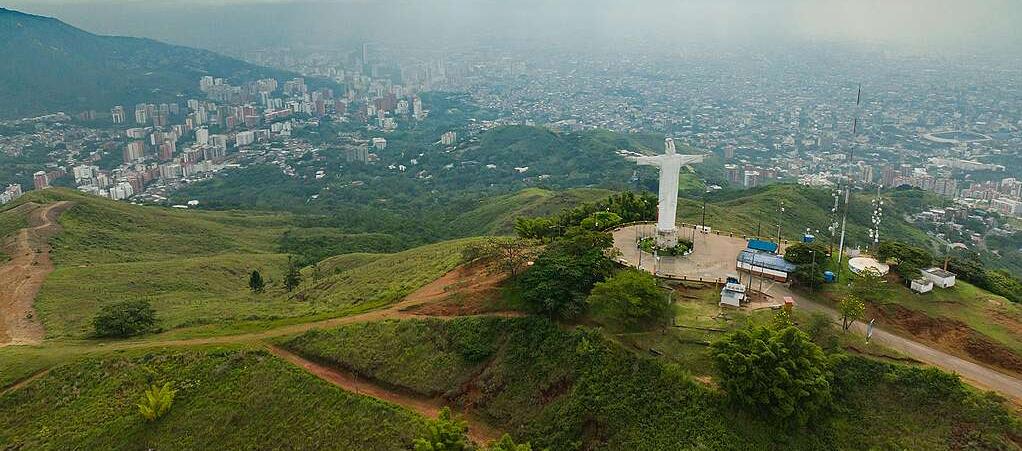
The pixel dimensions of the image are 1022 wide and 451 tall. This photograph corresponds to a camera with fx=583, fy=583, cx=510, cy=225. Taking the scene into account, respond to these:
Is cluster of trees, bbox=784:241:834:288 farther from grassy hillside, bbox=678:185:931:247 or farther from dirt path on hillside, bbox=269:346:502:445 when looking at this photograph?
grassy hillside, bbox=678:185:931:247

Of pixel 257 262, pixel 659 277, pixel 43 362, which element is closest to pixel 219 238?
pixel 257 262

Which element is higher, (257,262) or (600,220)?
(600,220)

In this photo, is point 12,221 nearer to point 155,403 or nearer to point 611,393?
point 155,403

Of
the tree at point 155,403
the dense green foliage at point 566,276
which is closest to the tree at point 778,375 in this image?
the dense green foliage at point 566,276

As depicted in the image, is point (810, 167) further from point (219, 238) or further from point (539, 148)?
point (219, 238)

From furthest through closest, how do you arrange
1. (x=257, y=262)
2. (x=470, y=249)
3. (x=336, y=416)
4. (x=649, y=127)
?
(x=649, y=127) → (x=257, y=262) → (x=470, y=249) → (x=336, y=416)

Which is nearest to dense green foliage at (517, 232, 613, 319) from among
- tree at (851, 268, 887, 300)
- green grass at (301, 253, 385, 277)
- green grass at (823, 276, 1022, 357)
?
green grass at (823, 276, 1022, 357)
